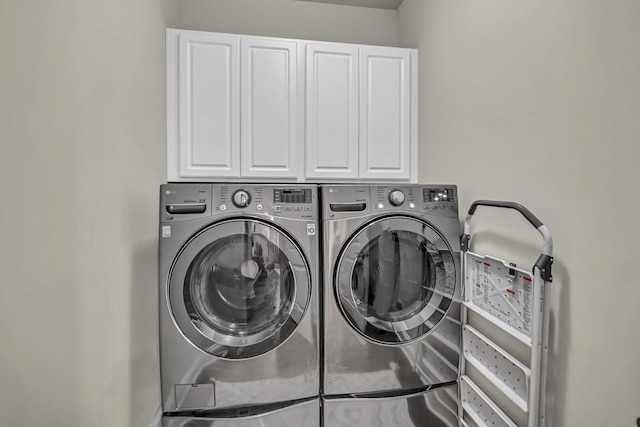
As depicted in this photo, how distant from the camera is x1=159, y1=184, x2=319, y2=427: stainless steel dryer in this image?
56.9 inches

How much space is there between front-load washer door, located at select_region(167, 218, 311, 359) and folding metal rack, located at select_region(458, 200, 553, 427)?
30.6 inches

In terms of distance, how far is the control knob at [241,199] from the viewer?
1.49 metres

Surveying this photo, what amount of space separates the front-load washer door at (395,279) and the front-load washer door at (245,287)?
23 cm

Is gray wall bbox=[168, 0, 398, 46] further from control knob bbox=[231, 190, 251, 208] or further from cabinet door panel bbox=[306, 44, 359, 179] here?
control knob bbox=[231, 190, 251, 208]

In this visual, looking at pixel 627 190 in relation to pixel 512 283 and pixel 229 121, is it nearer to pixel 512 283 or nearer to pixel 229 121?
pixel 512 283

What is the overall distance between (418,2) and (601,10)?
1404 millimetres

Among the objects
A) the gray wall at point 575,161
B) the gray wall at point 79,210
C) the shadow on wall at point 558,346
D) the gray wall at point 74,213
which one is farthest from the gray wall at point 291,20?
Answer: the shadow on wall at point 558,346

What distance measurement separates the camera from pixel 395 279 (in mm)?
1613

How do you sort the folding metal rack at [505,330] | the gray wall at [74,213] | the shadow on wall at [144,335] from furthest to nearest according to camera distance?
the shadow on wall at [144,335] → the folding metal rack at [505,330] → the gray wall at [74,213]

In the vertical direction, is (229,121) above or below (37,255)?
above

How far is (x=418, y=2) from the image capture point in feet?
6.98

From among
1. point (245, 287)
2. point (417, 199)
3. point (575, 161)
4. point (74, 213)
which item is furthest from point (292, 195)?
point (575, 161)

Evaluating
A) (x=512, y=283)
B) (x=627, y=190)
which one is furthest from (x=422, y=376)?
(x=627, y=190)

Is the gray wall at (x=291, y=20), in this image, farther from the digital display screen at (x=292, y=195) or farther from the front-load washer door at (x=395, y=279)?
the front-load washer door at (x=395, y=279)
